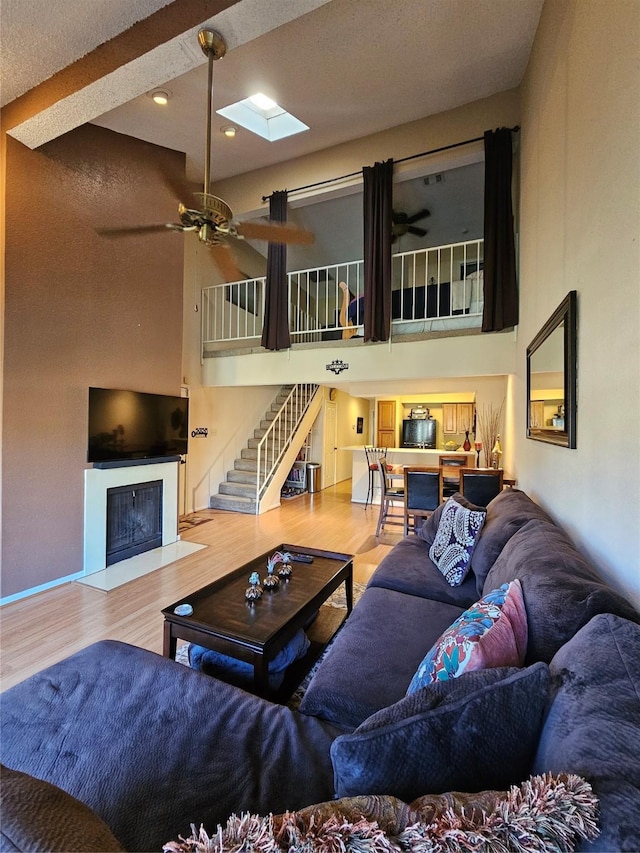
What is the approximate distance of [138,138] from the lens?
427 cm

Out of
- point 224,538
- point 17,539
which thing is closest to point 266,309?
point 224,538

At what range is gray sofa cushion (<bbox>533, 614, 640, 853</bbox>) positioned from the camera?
21.1 inches

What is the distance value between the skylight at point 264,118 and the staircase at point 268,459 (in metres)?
3.93

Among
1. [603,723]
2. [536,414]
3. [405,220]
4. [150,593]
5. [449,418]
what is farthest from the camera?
[449,418]

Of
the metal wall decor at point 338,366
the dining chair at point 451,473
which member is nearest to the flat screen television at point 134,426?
the metal wall decor at point 338,366

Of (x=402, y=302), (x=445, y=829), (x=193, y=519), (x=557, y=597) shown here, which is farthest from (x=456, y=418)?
(x=445, y=829)

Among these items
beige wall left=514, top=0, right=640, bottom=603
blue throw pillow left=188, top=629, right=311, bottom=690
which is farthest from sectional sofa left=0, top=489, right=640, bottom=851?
blue throw pillow left=188, top=629, right=311, bottom=690

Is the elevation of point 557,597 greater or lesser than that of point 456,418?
lesser

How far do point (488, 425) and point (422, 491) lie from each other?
233cm

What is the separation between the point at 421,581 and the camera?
2379 mm

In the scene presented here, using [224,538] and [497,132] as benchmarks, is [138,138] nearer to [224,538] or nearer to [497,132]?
[497,132]

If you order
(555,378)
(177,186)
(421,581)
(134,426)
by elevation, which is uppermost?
(177,186)

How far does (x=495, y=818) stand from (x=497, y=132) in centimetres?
527

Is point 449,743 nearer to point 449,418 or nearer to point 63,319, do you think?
point 63,319
